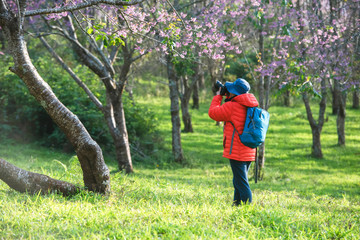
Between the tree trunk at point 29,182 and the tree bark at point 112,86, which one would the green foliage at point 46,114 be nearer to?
the tree bark at point 112,86

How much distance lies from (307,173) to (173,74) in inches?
224

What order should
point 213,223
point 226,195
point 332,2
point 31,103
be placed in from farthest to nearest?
point 332,2
point 31,103
point 226,195
point 213,223

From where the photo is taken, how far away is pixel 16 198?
498 cm

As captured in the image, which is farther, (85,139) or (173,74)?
(173,74)

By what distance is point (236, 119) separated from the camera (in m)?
5.24

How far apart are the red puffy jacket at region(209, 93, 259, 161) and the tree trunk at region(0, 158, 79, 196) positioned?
2388 mm

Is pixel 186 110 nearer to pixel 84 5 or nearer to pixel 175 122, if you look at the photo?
pixel 175 122

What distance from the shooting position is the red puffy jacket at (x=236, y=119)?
17.0 feet

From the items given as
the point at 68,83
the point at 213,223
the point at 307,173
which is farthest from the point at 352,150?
the point at 213,223

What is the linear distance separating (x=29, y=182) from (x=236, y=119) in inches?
123

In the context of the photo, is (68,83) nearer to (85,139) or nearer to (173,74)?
(173,74)

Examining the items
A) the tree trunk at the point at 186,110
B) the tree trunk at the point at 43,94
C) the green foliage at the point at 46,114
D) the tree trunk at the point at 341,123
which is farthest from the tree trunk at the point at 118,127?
the tree trunk at the point at 341,123

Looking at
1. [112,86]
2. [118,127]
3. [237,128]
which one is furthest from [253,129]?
[118,127]

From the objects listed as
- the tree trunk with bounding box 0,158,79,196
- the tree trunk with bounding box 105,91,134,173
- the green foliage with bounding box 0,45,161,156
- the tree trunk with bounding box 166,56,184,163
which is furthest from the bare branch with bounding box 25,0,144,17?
the tree trunk with bounding box 166,56,184,163
